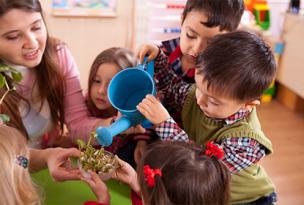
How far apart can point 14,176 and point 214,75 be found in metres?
0.49

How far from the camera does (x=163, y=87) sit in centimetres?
119

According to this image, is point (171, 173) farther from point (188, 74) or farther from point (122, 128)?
point (188, 74)

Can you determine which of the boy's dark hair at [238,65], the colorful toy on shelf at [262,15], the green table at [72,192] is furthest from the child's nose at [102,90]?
the colorful toy on shelf at [262,15]

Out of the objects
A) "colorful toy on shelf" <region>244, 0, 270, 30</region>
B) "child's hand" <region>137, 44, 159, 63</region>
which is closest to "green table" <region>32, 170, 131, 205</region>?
"child's hand" <region>137, 44, 159, 63</region>

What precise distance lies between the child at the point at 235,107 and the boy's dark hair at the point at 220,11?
0.37 ft

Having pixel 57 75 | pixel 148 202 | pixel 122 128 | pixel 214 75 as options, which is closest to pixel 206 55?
pixel 214 75

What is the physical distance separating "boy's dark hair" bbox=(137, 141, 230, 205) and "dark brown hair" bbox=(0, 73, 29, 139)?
0.48 metres

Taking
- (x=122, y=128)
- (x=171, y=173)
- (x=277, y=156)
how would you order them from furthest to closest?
1. (x=277, y=156)
2. (x=122, y=128)
3. (x=171, y=173)

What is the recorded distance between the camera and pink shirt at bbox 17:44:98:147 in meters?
1.14

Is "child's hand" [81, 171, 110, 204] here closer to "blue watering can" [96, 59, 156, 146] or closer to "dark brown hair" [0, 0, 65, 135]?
"blue watering can" [96, 59, 156, 146]

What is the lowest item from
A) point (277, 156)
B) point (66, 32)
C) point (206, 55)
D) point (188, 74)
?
point (277, 156)

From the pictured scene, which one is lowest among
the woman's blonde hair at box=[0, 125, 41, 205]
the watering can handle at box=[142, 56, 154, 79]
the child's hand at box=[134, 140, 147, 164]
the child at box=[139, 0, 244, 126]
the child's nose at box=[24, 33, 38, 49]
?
the child's hand at box=[134, 140, 147, 164]

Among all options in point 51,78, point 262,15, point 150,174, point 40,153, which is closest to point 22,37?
point 51,78

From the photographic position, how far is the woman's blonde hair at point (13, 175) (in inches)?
30.1
